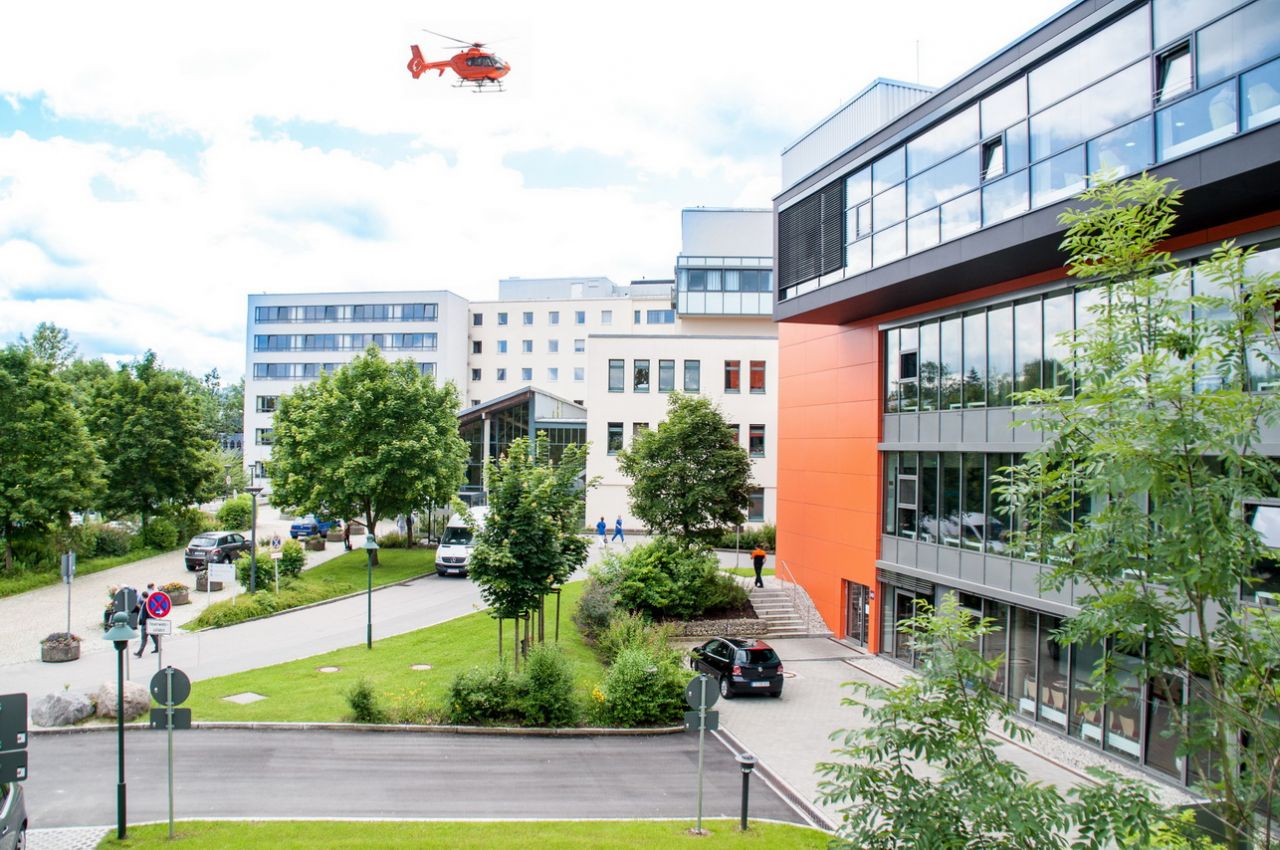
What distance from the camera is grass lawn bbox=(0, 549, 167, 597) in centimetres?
2795

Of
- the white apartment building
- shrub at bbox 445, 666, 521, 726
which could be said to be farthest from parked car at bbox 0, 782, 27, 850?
the white apartment building

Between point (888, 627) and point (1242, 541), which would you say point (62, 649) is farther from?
point (1242, 541)

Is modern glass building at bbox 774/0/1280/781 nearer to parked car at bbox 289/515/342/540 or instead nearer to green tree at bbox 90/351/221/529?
parked car at bbox 289/515/342/540

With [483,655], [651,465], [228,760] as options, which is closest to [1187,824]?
[228,760]

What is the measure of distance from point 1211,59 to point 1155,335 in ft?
33.4

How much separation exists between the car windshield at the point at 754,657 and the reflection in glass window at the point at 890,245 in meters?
9.49

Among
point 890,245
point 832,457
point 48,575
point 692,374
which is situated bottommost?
point 48,575

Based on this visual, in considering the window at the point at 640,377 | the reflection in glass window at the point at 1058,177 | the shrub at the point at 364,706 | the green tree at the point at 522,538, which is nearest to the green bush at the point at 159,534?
the window at the point at 640,377

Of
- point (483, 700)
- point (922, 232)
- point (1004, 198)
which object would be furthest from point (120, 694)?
point (922, 232)

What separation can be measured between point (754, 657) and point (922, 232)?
405 inches

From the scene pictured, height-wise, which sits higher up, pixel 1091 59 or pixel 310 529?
pixel 1091 59

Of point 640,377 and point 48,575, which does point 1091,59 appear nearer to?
point 640,377

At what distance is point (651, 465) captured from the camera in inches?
1051

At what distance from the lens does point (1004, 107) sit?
656 inches
